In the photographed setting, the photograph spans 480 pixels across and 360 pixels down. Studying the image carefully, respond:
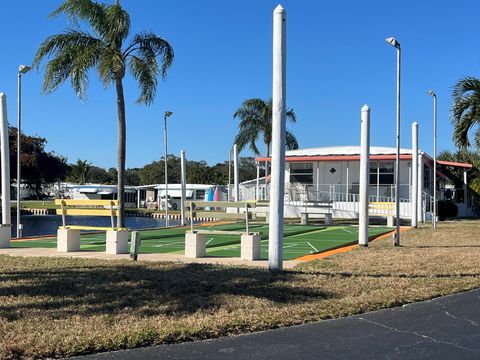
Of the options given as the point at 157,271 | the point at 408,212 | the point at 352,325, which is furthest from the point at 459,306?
the point at 408,212

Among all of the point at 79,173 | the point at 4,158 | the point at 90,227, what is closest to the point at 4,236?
the point at 4,158

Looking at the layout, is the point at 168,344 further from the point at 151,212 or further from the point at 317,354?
the point at 151,212

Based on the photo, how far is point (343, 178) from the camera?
121 feet

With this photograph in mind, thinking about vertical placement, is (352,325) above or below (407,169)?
below

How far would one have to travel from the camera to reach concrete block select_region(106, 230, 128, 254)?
12.6m

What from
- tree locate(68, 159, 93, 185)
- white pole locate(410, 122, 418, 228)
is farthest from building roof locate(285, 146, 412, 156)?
tree locate(68, 159, 93, 185)

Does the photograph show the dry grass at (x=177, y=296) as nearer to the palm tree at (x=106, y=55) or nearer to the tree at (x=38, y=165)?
the palm tree at (x=106, y=55)

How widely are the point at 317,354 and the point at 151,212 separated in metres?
52.1

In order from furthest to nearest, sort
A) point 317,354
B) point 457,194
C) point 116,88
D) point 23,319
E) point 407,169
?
point 457,194 < point 407,169 < point 116,88 < point 23,319 < point 317,354

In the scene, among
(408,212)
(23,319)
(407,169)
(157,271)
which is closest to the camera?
(23,319)

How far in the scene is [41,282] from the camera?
28.1 feet

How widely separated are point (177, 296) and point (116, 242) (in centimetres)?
540

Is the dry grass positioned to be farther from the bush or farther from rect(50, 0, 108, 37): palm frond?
the bush

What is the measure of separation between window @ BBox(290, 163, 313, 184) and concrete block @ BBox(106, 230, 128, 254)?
25935 millimetres
